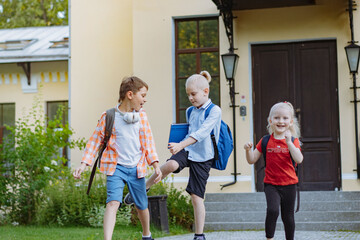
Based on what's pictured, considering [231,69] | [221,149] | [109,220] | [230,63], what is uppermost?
[230,63]

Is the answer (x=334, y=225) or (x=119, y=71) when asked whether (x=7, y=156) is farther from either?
(x=334, y=225)

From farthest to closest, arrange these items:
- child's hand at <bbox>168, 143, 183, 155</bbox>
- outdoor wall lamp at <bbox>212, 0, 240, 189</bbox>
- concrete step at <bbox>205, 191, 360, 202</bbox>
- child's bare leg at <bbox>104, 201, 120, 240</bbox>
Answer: outdoor wall lamp at <bbox>212, 0, 240, 189</bbox> < concrete step at <bbox>205, 191, 360, 202</bbox> < child's hand at <bbox>168, 143, 183, 155</bbox> < child's bare leg at <bbox>104, 201, 120, 240</bbox>

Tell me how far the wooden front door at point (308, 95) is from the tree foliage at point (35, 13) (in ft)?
62.4

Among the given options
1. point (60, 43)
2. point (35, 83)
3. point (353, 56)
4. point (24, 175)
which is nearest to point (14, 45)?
point (60, 43)

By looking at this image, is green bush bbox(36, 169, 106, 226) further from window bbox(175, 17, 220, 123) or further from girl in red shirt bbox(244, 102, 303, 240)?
girl in red shirt bbox(244, 102, 303, 240)

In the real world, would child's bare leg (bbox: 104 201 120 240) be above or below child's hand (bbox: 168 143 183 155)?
below

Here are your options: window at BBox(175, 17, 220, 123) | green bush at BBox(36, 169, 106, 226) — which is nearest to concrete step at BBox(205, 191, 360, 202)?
window at BBox(175, 17, 220, 123)

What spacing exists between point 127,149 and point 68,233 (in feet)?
9.58

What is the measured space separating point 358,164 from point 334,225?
67.8 inches

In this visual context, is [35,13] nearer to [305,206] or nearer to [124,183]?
[305,206]

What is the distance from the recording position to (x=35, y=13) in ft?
93.7

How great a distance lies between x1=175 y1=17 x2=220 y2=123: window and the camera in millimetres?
11109

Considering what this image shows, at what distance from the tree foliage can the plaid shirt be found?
23176 millimetres

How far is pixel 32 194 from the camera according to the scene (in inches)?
403
